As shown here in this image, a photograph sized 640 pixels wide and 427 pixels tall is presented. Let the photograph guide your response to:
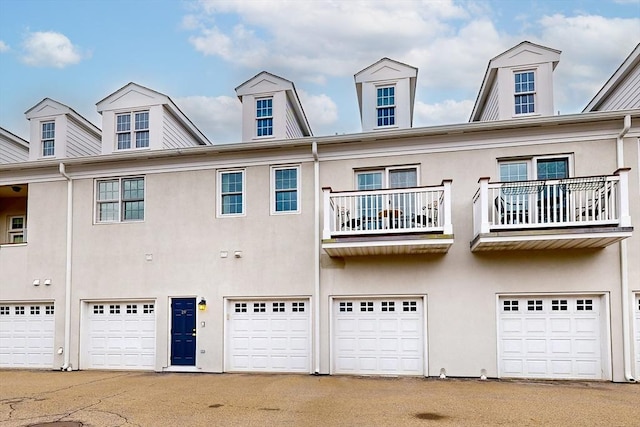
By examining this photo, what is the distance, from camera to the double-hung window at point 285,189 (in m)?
11.8

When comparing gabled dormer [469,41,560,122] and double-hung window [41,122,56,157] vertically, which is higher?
gabled dormer [469,41,560,122]

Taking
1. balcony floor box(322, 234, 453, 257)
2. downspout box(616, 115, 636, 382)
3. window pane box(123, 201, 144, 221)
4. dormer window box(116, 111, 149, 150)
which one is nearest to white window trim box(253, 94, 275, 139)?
dormer window box(116, 111, 149, 150)

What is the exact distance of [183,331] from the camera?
12.0 meters

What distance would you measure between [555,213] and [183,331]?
8.80 m

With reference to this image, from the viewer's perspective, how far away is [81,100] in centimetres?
1683

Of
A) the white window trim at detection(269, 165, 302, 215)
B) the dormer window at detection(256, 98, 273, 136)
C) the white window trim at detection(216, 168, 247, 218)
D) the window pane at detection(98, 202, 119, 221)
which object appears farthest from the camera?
the dormer window at detection(256, 98, 273, 136)

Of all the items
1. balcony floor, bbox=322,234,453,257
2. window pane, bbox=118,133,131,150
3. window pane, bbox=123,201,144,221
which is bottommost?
balcony floor, bbox=322,234,453,257

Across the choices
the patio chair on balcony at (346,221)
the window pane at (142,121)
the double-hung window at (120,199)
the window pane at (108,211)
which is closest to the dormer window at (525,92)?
the patio chair on balcony at (346,221)

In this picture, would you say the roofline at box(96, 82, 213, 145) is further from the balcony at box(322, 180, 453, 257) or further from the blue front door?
the balcony at box(322, 180, 453, 257)

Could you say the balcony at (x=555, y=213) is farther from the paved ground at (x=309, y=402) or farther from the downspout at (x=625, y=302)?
the paved ground at (x=309, y=402)

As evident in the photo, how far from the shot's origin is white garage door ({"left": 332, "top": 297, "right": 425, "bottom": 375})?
430 inches

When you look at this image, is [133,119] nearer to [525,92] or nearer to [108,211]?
[108,211]

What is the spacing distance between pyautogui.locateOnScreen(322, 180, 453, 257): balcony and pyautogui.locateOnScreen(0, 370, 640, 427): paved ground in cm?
277

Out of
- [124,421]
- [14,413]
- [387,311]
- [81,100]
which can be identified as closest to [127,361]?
[14,413]
